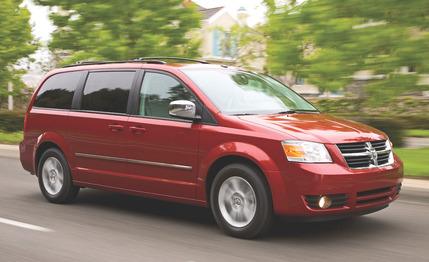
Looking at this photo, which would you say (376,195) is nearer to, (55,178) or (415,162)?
(55,178)

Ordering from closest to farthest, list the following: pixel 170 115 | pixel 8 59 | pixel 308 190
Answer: pixel 308 190
pixel 170 115
pixel 8 59

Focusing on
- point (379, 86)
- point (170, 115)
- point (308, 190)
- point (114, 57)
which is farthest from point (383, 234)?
point (114, 57)

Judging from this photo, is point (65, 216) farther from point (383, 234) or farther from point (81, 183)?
point (383, 234)

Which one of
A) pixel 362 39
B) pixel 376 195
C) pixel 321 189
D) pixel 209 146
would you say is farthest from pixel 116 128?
pixel 362 39

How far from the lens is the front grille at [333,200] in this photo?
5.89m

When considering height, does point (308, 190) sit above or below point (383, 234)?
above

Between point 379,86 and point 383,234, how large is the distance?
5.61 m

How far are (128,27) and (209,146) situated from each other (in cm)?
1096

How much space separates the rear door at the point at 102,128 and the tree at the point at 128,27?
8.48 meters

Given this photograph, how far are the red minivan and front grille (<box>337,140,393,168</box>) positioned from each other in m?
0.01

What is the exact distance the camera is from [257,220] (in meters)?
6.11

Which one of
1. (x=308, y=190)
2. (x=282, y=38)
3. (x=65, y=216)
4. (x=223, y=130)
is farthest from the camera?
(x=282, y=38)

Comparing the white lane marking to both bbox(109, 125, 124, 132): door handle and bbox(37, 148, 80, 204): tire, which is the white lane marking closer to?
bbox(37, 148, 80, 204): tire

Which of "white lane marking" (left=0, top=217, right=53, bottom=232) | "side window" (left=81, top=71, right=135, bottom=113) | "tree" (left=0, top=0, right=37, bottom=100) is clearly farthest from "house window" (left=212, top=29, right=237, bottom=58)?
"white lane marking" (left=0, top=217, right=53, bottom=232)
